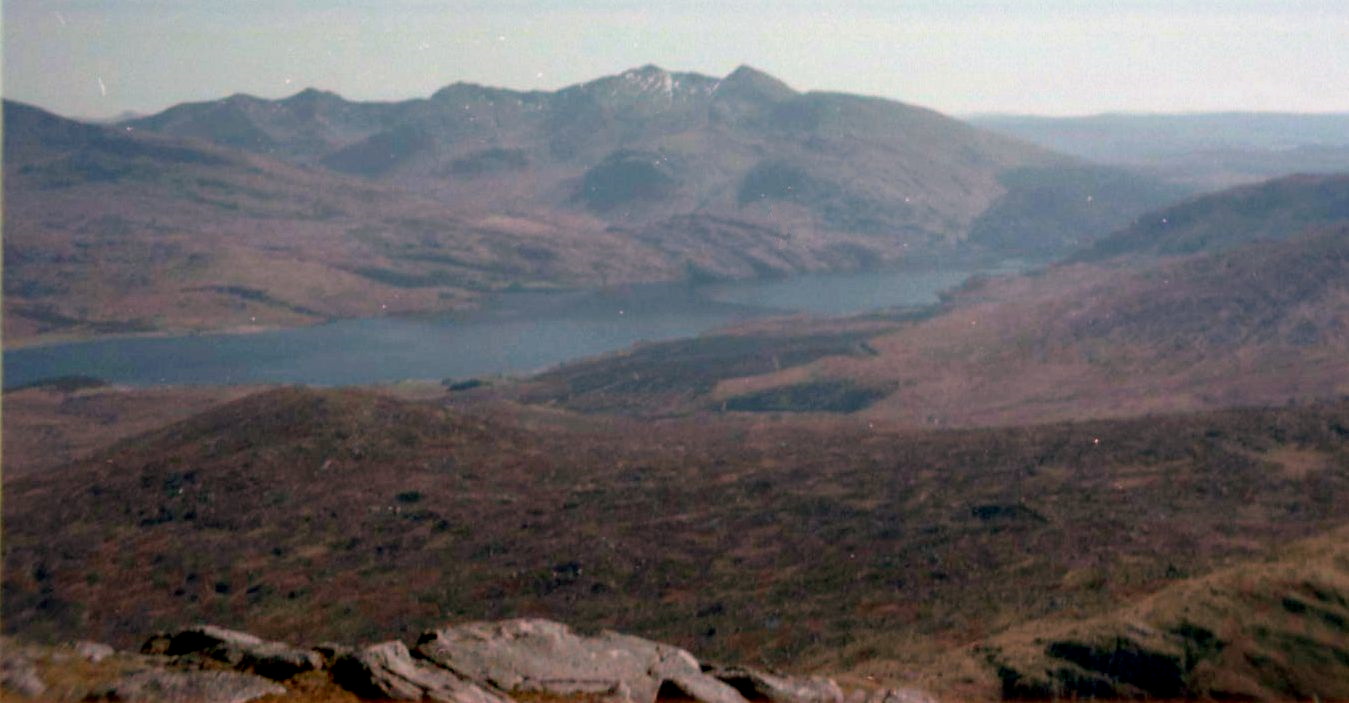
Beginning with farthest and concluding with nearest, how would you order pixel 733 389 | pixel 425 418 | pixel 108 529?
pixel 733 389 → pixel 425 418 → pixel 108 529

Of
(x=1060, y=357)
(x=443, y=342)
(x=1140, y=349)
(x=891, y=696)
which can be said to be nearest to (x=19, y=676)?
(x=891, y=696)

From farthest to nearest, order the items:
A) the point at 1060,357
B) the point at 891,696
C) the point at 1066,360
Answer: the point at 1060,357 < the point at 1066,360 < the point at 891,696

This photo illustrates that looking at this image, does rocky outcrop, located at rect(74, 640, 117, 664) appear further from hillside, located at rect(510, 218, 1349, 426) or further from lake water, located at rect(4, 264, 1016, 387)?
lake water, located at rect(4, 264, 1016, 387)

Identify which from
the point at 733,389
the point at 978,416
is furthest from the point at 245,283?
the point at 978,416

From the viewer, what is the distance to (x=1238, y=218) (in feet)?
525

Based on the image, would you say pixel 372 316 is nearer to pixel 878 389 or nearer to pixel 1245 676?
pixel 878 389

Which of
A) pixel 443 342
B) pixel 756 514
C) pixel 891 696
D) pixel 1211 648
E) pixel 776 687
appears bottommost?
pixel 443 342

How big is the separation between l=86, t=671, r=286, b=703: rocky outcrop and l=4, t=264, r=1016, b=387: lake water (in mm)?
105532

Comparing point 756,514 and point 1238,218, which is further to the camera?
point 1238,218

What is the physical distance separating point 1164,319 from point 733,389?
38.4 metres

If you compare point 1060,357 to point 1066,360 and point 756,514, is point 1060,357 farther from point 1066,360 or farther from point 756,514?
point 756,514

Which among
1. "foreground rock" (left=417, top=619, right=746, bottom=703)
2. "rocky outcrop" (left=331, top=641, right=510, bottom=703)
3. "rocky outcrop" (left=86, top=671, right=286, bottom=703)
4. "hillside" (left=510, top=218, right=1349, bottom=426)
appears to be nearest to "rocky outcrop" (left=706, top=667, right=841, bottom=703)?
"foreground rock" (left=417, top=619, right=746, bottom=703)

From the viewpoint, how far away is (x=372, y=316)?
171875mm

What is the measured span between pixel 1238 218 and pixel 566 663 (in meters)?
163
